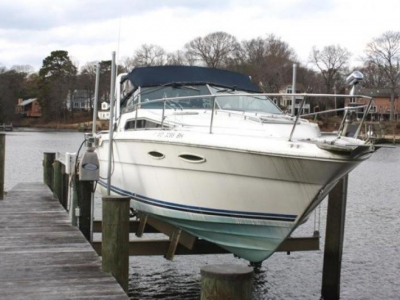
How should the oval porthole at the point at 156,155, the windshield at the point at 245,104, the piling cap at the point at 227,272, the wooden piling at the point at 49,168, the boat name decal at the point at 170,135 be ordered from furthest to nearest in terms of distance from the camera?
the wooden piling at the point at 49,168 → the windshield at the point at 245,104 → the oval porthole at the point at 156,155 → the boat name decal at the point at 170,135 → the piling cap at the point at 227,272

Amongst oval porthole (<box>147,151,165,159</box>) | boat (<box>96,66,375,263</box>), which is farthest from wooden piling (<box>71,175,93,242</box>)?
oval porthole (<box>147,151,165,159</box>)

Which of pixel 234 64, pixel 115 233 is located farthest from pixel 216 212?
pixel 234 64

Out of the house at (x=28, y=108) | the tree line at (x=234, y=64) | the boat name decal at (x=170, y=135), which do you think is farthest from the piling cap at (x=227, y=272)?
the house at (x=28, y=108)

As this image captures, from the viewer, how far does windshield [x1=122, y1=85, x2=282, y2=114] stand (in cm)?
949

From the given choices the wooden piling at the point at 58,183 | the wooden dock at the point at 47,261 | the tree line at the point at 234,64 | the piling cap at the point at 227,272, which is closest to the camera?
the piling cap at the point at 227,272

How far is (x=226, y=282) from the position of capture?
354 cm

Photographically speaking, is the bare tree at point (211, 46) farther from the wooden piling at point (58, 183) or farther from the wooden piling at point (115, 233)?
the wooden piling at point (115, 233)

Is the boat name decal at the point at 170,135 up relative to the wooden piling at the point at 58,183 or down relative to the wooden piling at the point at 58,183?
up

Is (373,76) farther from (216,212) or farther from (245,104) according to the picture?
(216,212)

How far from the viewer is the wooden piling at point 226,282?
354 centimetres

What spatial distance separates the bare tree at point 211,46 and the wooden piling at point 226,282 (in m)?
82.2

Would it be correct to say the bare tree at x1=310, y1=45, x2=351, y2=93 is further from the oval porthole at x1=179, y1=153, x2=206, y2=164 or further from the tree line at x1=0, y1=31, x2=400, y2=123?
the oval porthole at x1=179, y1=153, x2=206, y2=164

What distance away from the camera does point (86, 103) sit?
104 m

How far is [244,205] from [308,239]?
8.28ft
